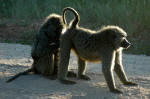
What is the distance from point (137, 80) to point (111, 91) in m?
1.31

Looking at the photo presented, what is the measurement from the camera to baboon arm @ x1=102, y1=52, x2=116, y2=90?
19.7ft

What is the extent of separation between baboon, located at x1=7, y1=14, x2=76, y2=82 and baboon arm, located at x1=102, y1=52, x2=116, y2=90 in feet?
4.36

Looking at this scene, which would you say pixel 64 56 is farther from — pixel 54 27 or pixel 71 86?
pixel 54 27

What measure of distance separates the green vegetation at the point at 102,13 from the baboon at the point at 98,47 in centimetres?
428

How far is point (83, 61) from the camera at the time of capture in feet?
22.5

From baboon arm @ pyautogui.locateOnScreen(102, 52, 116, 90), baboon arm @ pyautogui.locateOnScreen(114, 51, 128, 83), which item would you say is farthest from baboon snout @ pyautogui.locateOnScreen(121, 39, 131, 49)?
baboon arm @ pyautogui.locateOnScreen(114, 51, 128, 83)

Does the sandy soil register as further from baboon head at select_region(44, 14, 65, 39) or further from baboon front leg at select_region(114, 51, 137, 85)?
baboon head at select_region(44, 14, 65, 39)

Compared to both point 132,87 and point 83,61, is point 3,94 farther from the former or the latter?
point 132,87

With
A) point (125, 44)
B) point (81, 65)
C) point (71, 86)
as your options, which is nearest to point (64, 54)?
point (81, 65)

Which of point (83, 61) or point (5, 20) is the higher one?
point (5, 20)

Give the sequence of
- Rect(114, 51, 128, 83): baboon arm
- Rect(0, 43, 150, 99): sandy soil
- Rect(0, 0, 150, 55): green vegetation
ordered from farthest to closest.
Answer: Rect(0, 0, 150, 55): green vegetation
Rect(114, 51, 128, 83): baboon arm
Rect(0, 43, 150, 99): sandy soil

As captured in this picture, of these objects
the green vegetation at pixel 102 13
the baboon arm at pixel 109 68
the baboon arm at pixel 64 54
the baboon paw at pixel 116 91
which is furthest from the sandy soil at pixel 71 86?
the green vegetation at pixel 102 13

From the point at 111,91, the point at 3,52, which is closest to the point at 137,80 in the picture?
the point at 111,91

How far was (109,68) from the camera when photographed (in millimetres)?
6008
